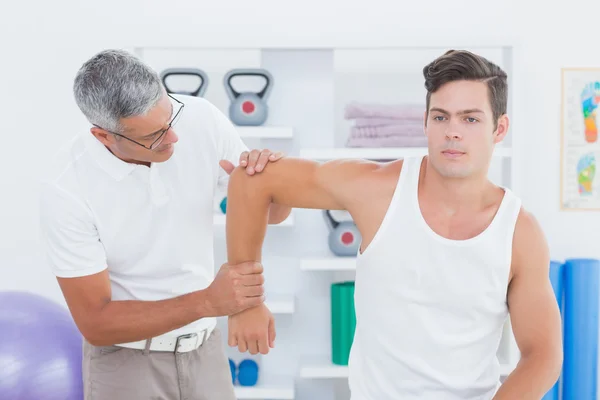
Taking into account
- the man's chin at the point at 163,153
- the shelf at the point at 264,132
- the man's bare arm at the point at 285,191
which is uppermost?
the shelf at the point at 264,132

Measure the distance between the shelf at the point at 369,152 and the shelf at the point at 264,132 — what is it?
11 centimetres

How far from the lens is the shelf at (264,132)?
119 inches

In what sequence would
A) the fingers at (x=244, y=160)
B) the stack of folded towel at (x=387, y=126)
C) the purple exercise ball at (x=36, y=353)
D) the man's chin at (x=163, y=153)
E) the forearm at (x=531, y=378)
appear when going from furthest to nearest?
1. the stack of folded towel at (x=387, y=126)
2. the purple exercise ball at (x=36, y=353)
3. the man's chin at (x=163, y=153)
4. the fingers at (x=244, y=160)
5. the forearm at (x=531, y=378)

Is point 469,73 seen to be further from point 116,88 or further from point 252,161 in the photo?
point 116,88

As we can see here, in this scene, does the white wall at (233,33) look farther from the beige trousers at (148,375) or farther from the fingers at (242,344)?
the fingers at (242,344)

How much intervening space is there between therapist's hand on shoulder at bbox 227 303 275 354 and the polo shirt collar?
0.45 meters

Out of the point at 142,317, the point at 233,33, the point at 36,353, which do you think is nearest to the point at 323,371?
the point at 36,353

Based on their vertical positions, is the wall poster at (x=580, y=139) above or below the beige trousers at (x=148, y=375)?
above

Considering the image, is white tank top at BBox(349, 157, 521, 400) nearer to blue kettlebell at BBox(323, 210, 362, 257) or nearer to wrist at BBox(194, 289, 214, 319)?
wrist at BBox(194, 289, 214, 319)

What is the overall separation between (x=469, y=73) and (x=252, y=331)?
0.73 m

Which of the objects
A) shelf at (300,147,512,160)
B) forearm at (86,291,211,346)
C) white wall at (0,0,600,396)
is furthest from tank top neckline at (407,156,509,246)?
white wall at (0,0,600,396)

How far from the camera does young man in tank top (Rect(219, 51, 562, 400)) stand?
1.49 metres

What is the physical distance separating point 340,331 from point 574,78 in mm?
1589

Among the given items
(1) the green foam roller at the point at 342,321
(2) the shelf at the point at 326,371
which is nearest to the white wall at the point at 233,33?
(2) the shelf at the point at 326,371
